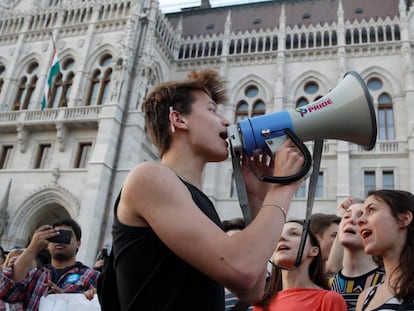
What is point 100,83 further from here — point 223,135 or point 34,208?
point 223,135

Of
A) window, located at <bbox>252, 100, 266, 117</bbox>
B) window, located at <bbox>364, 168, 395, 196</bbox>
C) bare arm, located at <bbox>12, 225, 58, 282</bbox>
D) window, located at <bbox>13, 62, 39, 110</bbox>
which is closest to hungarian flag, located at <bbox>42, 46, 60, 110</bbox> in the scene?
window, located at <bbox>13, 62, 39, 110</bbox>

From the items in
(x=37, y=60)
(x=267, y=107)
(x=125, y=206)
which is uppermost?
(x=37, y=60)

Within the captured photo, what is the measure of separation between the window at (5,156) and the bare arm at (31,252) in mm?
17991

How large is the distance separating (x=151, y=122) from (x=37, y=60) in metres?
22.3

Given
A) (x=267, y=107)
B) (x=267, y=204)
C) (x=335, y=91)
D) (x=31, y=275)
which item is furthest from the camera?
(x=267, y=107)

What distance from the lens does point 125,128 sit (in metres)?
18.7

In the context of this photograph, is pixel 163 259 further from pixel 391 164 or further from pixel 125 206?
pixel 391 164

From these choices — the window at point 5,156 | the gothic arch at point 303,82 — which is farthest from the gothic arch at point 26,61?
the gothic arch at point 303,82

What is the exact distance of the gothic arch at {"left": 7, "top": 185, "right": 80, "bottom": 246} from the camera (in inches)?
704

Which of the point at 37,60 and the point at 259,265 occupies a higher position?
the point at 37,60

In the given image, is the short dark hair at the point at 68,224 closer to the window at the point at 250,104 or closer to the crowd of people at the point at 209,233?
the crowd of people at the point at 209,233

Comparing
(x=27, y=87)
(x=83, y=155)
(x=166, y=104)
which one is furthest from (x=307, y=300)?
(x=27, y=87)

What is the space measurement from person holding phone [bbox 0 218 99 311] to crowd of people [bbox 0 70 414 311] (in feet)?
6.35

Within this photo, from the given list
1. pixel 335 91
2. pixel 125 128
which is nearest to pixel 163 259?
pixel 335 91
